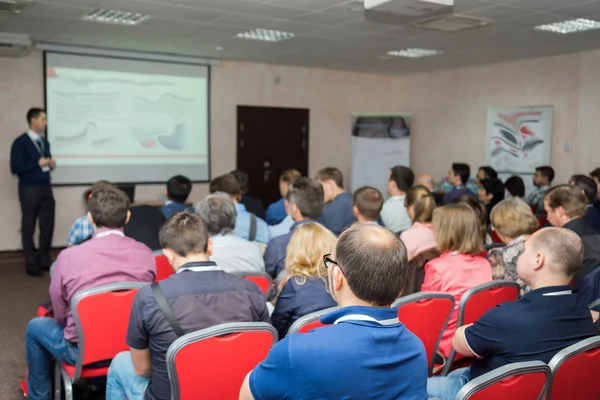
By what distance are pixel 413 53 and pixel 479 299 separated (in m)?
6.42

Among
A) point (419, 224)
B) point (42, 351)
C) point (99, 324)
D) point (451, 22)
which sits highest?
point (451, 22)

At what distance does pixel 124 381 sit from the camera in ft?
7.91

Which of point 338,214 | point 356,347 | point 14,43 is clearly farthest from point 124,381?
point 14,43

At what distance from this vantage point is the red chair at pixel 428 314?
2482 mm

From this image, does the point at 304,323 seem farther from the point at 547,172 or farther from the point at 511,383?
the point at 547,172

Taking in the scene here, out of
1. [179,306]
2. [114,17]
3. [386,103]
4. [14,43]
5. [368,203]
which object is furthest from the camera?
[386,103]

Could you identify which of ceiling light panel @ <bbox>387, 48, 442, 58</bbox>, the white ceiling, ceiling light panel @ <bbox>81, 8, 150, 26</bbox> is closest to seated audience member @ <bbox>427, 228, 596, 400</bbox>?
the white ceiling

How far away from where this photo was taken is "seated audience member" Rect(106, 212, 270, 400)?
→ 2111 millimetres

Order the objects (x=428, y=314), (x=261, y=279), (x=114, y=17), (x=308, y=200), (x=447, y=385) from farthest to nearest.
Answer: (x=114, y=17) < (x=308, y=200) < (x=261, y=279) < (x=428, y=314) < (x=447, y=385)

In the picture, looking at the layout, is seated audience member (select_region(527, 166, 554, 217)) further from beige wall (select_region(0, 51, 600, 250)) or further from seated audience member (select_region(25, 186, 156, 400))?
seated audience member (select_region(25, 186, 156, 400))

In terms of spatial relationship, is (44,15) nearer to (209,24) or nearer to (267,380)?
(209,24)

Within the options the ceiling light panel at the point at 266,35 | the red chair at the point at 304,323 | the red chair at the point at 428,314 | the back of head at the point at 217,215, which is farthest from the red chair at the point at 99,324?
the ceiling light panel at the point at 266,35

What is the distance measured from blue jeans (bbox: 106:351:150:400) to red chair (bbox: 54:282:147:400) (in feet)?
0.55

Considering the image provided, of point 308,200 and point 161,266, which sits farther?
point 308,200
